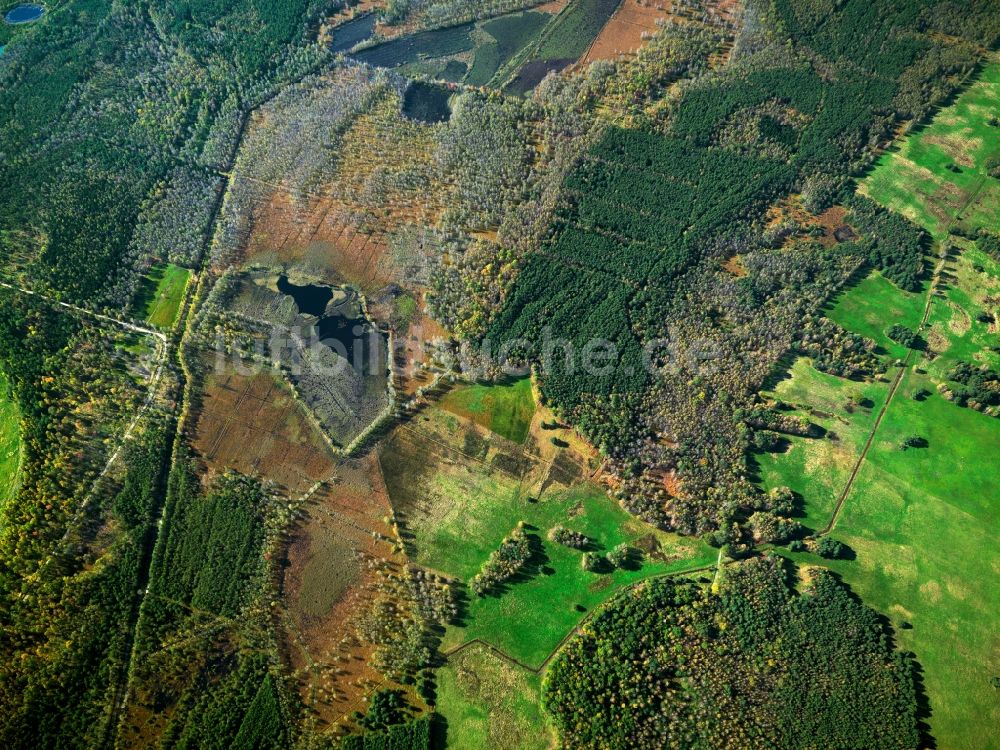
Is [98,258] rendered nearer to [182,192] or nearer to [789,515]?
[182,192]

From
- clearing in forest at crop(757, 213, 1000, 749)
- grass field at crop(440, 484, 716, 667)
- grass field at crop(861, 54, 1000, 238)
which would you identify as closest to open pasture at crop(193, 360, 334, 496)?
grass field at crop(440, 484, 716, 667)

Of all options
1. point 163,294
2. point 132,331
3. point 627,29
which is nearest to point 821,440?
point 627,29

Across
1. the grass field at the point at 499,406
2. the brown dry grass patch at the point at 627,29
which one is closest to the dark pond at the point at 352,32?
the brown dry grass patch at the point at 627,29

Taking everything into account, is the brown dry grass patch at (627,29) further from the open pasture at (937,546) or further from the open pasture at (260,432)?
the open pasture at (260,432)

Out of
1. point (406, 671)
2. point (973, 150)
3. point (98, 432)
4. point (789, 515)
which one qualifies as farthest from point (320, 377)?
point (973, 150)

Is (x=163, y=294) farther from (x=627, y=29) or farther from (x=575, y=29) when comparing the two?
(x=627, y=29)

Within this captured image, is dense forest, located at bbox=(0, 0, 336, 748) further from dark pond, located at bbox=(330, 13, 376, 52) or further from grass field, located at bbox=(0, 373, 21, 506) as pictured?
dark pond, located at bbox=(330, 13, 376, 52)
